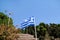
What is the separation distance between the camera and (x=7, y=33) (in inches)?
892

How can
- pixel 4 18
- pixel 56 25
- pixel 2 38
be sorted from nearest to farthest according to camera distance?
1. pixel 2 38
2. pixel 4 18
3. pixel 56 25

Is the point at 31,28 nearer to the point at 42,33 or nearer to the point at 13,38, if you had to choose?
the point at 42,33

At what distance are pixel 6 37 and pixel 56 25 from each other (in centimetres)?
4240

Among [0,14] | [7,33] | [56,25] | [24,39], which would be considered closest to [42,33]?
[56,25]

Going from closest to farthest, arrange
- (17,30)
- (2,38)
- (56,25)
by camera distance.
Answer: (2,38) < (17,30) < (56,25)

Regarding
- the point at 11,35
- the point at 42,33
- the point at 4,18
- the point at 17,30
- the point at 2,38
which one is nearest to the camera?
the point at 2,38

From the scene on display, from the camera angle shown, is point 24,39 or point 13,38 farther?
point 24,39

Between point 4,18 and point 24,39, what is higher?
point 4,18

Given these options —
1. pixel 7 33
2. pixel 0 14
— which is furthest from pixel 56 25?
pixel 7 33

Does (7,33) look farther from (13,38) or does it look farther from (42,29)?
(42,29)

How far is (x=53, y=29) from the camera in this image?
61.6 metres

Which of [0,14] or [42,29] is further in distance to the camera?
[42,29]

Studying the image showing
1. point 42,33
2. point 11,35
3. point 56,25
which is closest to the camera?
point 11,35

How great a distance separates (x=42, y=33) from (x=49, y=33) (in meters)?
2.95
